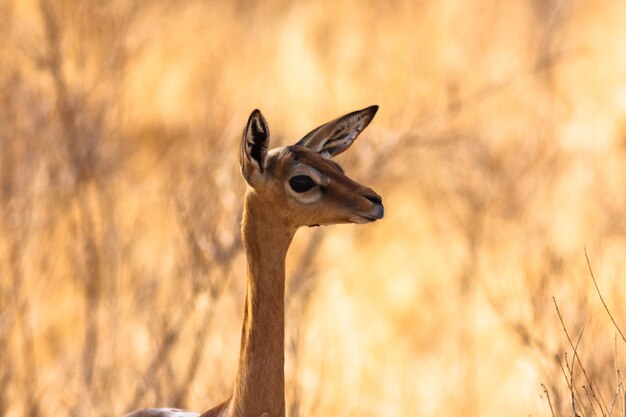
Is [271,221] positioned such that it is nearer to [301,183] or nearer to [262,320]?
[301,183]

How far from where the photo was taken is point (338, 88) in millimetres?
20531

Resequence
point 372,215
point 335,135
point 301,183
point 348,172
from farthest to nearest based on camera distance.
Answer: point 348,172 < point 335,135 < point 301,183 < point 372,215

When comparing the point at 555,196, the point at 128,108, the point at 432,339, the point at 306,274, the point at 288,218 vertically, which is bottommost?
the point at 288,218

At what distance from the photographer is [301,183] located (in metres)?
5.77

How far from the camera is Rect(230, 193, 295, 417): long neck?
18.8 ft

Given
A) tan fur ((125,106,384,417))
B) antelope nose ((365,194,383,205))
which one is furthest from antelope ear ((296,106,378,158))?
antelope nose ((365,194,383,205))

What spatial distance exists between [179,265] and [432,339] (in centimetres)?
617

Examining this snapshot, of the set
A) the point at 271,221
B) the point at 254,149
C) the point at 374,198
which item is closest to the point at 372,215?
the point at 374,198

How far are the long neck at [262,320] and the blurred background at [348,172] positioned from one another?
468cm

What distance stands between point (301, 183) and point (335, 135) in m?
0.53

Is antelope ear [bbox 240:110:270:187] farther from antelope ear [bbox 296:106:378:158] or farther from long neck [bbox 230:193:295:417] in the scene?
antelope ear [bbox 296:106:378:158]

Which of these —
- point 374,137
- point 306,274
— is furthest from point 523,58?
point 306,274

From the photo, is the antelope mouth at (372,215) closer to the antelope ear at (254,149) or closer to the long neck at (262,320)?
the long neck at (262,320)

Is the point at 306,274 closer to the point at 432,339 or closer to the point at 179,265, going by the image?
the point at 179,265
